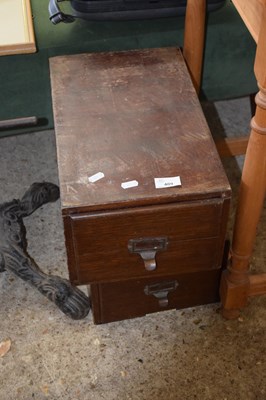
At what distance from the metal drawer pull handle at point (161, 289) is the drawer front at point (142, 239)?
100mm

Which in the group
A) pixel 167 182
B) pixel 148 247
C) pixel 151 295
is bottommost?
pixel 151 295

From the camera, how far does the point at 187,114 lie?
129cm

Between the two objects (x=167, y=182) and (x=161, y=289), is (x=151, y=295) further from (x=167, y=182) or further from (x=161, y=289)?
(x=167, y=182)

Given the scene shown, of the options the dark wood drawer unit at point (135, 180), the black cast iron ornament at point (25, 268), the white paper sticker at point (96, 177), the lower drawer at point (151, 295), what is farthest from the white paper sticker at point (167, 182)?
the black cast iron ornament at point (25, 268)

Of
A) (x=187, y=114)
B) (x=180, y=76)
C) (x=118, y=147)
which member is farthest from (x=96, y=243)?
(x=180, y=76)

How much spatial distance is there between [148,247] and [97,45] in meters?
0.59

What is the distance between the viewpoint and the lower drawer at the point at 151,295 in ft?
4.48

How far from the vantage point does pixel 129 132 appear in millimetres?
1249

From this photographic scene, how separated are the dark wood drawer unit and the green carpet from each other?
8 centimetres

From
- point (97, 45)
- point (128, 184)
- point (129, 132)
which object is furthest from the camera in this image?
point (97, 45)

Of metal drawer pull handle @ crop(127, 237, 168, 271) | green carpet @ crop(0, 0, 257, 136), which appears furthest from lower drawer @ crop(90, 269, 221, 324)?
green carpet @ crop(0, 0, 257, 136)

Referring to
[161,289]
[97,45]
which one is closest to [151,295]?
[161,289]

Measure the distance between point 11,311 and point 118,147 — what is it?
1.80 feet

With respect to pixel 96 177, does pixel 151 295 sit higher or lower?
lower
